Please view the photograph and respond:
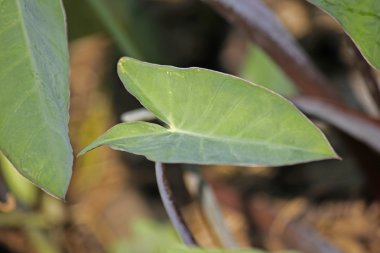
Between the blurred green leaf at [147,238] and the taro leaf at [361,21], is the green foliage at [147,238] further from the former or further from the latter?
the taro leaf at [361,21]

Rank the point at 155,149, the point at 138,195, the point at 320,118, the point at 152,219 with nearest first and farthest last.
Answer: the point at 155,149, the point at 320,118, the point at 152,219, the point at 138,195

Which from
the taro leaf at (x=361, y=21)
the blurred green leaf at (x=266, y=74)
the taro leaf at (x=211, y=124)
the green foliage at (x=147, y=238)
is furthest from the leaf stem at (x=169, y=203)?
the blurred green leaf at (x=266, y=74)

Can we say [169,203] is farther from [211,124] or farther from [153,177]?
[153,177]

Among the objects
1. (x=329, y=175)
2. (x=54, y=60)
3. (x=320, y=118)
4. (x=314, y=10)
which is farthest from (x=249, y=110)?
(x=314, y=10)

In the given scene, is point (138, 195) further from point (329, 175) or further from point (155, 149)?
point (155, 149)

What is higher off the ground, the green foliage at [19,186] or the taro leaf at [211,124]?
the taro leaf at [211,124]

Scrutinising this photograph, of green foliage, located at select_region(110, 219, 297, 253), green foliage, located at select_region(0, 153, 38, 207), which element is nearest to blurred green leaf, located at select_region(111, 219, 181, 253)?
green foliage, located at select_region(110, 219, 297, 253)

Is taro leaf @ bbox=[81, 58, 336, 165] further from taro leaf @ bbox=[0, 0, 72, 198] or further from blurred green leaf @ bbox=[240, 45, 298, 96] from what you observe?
blurred green leaf @ bbox=[240, 45, 298, 96]
